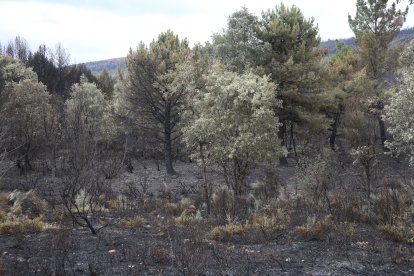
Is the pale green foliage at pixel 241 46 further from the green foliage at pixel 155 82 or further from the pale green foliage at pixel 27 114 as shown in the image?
the pale green foliage at pixel 27 114

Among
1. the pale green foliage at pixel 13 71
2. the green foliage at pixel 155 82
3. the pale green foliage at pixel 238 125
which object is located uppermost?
the pale green foliage at pixel 13 71

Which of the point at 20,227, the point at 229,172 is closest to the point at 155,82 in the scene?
the point at 229,172

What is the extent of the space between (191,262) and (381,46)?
26.2 meters

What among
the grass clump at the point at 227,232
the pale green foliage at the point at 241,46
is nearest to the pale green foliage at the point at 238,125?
the grass clump at the point at 227,232

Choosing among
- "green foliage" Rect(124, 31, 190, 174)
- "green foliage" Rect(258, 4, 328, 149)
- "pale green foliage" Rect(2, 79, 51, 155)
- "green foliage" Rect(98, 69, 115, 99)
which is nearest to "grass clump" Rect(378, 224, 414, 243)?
"green foliage" Rect(258, 4, 328, 149)

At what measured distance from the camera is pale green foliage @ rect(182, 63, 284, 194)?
15141 mm

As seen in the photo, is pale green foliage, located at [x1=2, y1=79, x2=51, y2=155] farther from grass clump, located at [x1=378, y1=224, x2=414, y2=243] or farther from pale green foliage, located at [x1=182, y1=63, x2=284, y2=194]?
grass clump, located at [x1=378, y1=224, x2=414, y2=243]

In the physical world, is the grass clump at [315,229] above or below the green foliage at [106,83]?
below

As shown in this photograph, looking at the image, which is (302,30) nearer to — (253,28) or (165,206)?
(253,28)

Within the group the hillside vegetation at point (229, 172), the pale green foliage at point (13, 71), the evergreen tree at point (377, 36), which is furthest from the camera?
the pale green foliage at point (13, 71)

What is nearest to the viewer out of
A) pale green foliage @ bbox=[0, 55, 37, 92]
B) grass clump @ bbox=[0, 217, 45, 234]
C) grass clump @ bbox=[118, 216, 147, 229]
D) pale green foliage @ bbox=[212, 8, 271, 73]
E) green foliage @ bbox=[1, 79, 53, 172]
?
grass clump @ bbox=[0, 217, 45, 234]

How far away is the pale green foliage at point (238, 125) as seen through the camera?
15.1 m

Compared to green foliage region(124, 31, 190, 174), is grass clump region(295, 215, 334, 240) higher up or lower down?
lower down

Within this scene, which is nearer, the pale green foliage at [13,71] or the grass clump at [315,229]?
the grass clump at [315,229]
